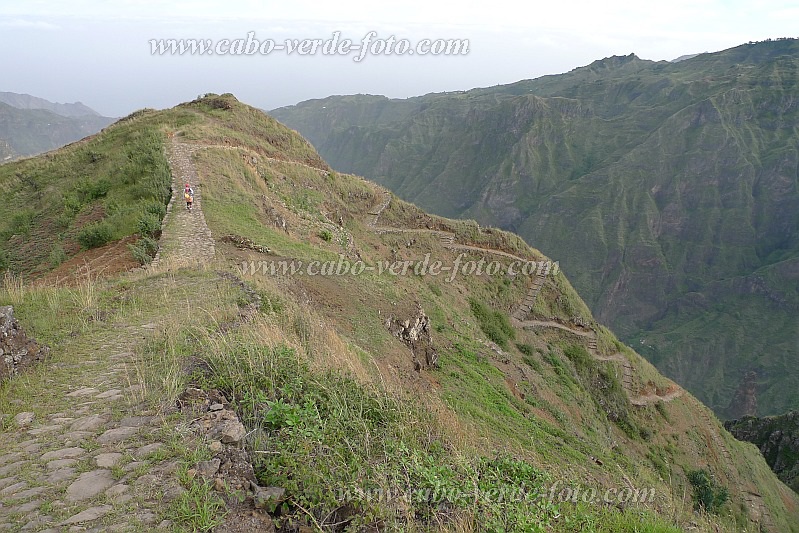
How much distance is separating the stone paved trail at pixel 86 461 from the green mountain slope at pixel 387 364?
31 centimetres

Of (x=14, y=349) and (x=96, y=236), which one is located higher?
(x=96, y=236)

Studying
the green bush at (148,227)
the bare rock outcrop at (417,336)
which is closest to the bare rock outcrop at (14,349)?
the bare rock outcrop at (417,336)

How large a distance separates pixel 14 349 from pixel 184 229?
28.6 ft

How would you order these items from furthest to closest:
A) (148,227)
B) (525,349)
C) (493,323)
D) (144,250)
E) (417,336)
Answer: (493,323) → (525,349) → (148,227) → (417,336) → (144,250)

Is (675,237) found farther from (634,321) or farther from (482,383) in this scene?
(482,383)

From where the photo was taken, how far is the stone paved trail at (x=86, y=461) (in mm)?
3061

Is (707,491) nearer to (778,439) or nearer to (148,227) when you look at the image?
(778,439)

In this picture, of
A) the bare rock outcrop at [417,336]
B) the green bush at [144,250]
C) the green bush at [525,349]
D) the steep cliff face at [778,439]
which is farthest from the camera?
the steep cliff face at [778,439]

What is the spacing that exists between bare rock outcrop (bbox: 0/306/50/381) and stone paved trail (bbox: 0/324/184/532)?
295 millimetres

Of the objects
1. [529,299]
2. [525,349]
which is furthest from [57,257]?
[529,299]

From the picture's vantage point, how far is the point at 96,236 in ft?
46.3

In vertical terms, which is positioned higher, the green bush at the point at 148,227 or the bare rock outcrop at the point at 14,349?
the green bush at the point at 148,227

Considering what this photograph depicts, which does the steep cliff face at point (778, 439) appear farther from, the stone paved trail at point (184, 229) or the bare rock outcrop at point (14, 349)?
the bare rock outcrop at point (14, 349)

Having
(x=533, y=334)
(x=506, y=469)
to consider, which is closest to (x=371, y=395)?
(x=506, y=469)
